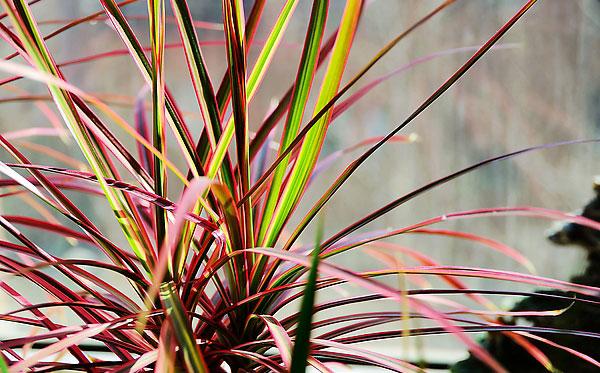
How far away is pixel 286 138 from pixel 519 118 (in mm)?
756

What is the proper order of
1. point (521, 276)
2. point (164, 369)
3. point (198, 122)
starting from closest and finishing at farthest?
point (164, 369)
point (521, 276)
point (198, 122)

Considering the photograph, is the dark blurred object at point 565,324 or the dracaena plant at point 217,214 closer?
the dracaena plant at point 217,214

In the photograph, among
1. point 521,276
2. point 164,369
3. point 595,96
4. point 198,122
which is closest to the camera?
point 164,369

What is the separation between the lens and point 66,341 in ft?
1.28

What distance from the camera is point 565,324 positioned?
0.77 meters

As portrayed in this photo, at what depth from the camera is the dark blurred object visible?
0.75 metres

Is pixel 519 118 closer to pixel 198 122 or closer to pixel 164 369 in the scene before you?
pixel 198 122

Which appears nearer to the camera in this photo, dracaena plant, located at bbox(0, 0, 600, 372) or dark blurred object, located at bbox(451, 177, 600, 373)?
dracaena plant, located at bbox(0, 0, 600, 372)

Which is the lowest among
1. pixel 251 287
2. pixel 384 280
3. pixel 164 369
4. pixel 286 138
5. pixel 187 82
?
pixel 164 369

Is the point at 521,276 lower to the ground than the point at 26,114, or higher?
lower

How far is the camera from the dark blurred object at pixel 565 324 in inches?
29.6

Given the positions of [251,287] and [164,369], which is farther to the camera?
[251,287]

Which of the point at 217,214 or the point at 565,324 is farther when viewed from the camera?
the point at 565,324

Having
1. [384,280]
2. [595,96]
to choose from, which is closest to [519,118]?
[595,96]
